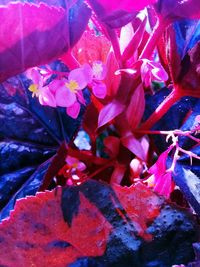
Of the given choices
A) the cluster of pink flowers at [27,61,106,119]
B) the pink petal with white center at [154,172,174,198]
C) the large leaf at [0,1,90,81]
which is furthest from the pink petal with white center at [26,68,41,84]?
the pink petal with white center at [154,172,174,198]

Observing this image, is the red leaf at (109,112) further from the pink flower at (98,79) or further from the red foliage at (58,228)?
the red foliage at (58,228)

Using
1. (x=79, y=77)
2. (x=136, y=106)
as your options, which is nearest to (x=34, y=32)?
(x=79, y=77)

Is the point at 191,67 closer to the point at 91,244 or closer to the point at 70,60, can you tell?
the point at 70,60

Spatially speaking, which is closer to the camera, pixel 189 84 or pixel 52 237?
pixel 52 237

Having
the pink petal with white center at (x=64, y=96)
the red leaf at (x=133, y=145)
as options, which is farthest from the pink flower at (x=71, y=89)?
the red leaf at (x=133, y=145)

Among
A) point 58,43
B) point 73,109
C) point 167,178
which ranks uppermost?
point 58,43

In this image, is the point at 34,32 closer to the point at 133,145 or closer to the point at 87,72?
the point at 87,72

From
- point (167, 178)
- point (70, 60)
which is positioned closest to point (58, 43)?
point (70, 60)

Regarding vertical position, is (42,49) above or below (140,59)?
above
